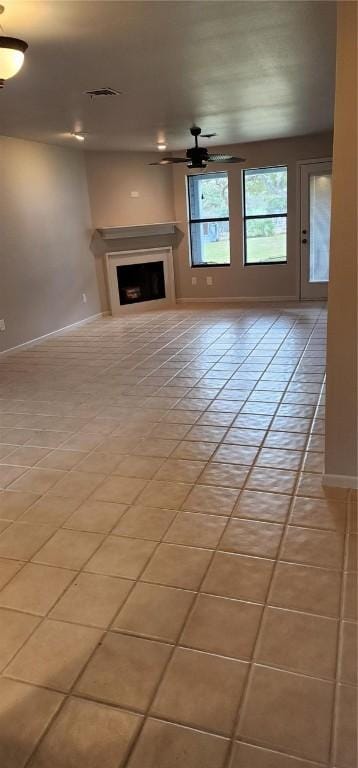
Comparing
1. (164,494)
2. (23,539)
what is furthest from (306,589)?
(23,539)

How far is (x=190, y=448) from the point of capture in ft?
10.7

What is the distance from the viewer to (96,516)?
2580mm

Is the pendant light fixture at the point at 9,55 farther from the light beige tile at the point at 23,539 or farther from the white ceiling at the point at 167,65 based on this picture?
the light beige tile at the point at 23,539

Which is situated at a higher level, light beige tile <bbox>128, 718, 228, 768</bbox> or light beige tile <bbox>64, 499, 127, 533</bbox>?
light beige tile <bbox>64, 499, 127, 533</bbox>

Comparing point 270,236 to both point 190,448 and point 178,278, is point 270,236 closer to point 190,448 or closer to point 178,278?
point 178,278

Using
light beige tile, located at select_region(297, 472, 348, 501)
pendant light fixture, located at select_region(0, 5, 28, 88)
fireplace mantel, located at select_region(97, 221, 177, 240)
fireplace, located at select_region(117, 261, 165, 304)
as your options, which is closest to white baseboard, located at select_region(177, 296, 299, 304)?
fireplace, located at select_region(117, 261, 165, 304)

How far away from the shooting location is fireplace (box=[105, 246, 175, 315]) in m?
7.98

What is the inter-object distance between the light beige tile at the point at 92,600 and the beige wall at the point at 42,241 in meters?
4.25

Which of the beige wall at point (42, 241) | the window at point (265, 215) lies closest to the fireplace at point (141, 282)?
the beige wall at point (42, 241)

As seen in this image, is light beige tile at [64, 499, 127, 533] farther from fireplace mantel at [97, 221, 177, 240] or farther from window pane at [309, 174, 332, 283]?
window pane at [309, 174, 332, 283]

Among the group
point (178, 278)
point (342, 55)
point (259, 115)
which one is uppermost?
point (259, 115)

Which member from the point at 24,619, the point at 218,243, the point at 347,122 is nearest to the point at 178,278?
the point at 218,243

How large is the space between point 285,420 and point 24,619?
7.02ft

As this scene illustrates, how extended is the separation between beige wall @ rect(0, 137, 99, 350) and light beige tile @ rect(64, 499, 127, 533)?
3681 mm
